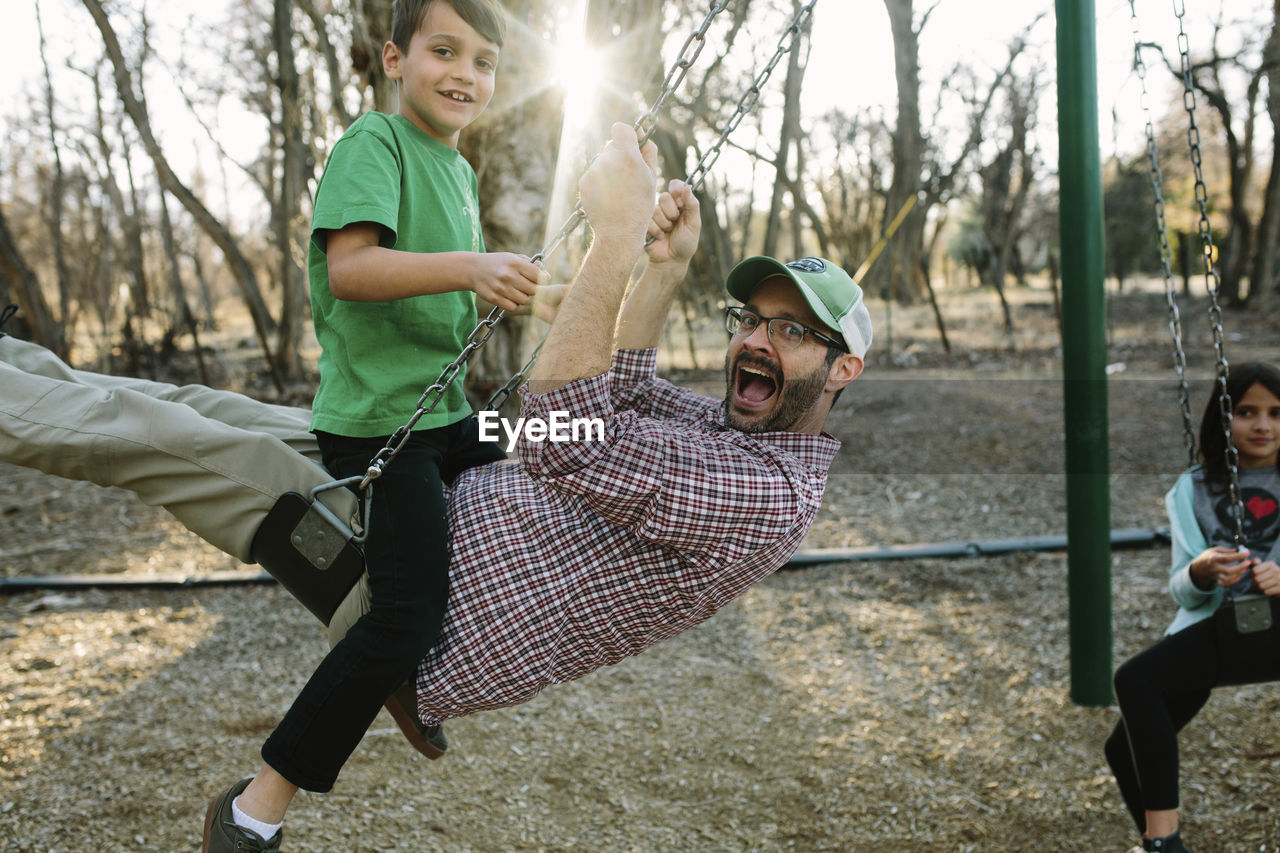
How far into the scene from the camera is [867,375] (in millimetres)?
10227

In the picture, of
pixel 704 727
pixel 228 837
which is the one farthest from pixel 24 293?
pixel 228 837

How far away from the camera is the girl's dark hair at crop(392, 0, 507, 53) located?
191 centimetres

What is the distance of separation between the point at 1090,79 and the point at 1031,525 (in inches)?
122

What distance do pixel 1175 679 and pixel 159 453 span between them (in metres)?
2.44

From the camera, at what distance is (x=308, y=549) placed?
186 centimetres

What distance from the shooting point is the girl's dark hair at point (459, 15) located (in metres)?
1.91

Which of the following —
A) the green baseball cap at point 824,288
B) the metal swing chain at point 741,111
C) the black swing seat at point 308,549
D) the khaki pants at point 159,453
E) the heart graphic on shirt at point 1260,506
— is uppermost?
the metal swing chain at point 741,111

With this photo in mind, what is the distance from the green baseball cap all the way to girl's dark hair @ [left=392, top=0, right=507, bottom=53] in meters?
0.70

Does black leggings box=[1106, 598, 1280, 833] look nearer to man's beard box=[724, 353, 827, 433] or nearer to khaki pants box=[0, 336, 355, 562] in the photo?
man's beard box=[724, 353, 827, 433]

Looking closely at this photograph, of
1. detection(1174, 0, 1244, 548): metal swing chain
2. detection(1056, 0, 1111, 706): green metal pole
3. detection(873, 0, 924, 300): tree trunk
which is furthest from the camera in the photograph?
detection(873, 0, 924, 300): tree trunk

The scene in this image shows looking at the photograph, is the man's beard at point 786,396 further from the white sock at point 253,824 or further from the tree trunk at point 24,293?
the tree trunk at point 24,293

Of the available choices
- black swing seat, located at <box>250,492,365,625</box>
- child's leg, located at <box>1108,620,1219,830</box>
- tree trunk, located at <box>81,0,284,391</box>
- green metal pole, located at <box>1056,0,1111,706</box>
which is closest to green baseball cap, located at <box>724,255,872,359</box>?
black swing seat, located at <box>250,492,365,625</box>

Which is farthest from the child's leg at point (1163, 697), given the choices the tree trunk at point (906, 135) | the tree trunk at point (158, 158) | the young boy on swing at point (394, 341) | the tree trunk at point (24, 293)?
the tree trunk at point (906, 135)
